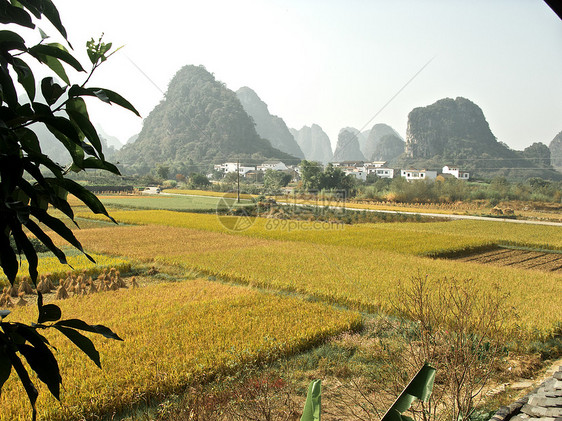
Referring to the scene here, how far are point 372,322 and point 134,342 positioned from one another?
4.28m

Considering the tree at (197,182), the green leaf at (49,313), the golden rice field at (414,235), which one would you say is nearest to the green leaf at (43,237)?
the green leaf at (49,313)

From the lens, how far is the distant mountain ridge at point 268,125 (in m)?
156

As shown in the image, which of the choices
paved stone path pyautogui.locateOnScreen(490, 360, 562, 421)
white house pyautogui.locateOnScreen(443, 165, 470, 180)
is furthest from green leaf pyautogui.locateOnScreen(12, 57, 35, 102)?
white house pyautogui.locateOnScreen(443, 165, 470, 180)

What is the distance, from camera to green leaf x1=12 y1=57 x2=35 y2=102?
0.81 meters

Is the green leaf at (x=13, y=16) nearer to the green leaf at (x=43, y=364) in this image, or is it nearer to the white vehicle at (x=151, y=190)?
the green leaf at (x=43, y=364)

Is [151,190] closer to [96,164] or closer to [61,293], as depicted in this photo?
[61,293]

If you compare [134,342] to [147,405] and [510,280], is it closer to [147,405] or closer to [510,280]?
[147,405]

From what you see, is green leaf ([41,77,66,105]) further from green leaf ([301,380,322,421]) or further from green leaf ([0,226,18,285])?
green leaf ([301,380,322,421])

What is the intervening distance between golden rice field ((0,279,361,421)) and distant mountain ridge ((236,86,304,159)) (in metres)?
143

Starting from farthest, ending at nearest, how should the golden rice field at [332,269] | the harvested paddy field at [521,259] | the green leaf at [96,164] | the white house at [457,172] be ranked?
1. the white house at [457,172]
2. the harvested paddy field at [521,259]
3. the golden rice field at [332,269]
4. the green leaf at [96,164]

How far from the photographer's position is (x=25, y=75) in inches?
32.3

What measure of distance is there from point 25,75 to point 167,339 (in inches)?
230

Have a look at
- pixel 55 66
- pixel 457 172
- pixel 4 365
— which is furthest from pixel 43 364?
pixel 457 172

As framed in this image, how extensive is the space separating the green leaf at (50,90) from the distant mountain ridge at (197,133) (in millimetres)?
81040
